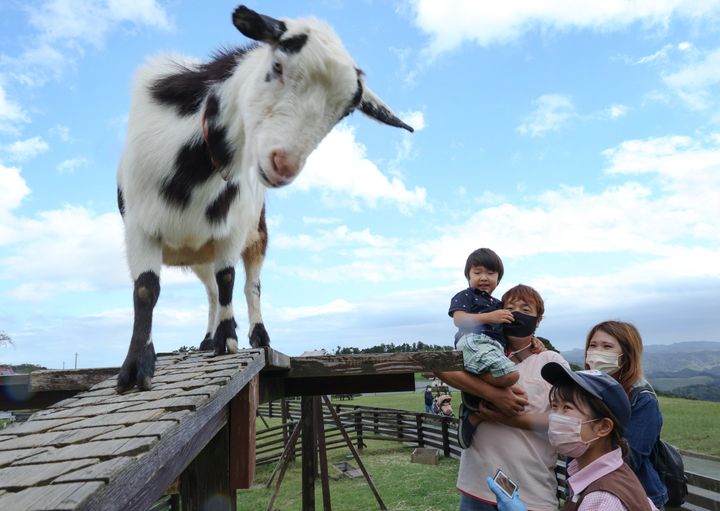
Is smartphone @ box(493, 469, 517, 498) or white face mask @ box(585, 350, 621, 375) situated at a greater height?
white face mask @ box(585, 350, 621, 375)

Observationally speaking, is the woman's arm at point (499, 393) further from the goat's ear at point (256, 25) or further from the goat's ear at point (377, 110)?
the goat's ear at point (256, 25)

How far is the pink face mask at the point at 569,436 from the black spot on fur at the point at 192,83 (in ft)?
8.71

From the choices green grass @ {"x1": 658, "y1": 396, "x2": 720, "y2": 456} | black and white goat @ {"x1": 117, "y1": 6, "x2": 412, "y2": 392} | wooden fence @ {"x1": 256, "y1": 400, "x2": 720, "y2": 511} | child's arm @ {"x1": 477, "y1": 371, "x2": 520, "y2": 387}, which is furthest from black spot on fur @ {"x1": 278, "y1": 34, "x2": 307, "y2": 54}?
wooden fence @ {"x1": 256, "y1": 400, "x2": 720, "y2": 511}

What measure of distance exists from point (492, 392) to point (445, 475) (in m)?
11.0

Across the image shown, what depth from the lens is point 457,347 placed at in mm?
3498

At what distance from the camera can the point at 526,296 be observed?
333cm

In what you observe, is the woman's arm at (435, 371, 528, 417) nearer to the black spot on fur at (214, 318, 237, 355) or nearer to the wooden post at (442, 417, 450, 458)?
the black spot on fur at (214, 318, 237, 355)

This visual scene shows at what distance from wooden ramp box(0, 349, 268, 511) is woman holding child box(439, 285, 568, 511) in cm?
142

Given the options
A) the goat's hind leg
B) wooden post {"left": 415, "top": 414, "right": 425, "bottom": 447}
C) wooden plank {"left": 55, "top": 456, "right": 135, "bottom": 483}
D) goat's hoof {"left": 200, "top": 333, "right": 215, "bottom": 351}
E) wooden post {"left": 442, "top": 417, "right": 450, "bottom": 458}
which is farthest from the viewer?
wooden post {"left": 415, "top": 414, "right": 425, "bottom": 447}

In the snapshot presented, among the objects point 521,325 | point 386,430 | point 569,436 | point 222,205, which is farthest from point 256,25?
point 386,430

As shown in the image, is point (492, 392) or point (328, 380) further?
point (328, 380)

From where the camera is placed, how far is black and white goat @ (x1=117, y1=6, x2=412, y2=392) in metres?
2.64

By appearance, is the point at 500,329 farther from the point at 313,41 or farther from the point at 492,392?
the point at 313,41

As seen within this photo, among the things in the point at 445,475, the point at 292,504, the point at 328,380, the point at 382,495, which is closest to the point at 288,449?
the point at 292,504
